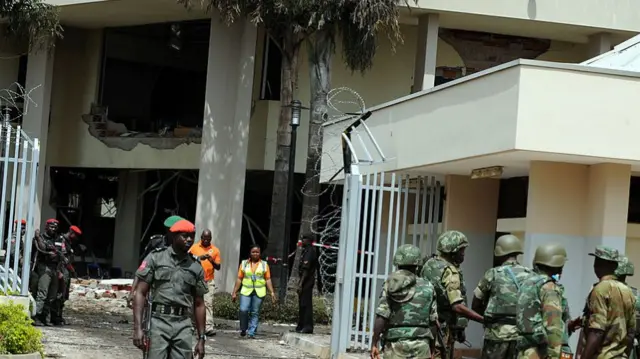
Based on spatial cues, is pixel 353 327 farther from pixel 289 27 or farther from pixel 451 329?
pixel 289 27

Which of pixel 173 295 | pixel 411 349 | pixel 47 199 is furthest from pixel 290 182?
pixel 411 349

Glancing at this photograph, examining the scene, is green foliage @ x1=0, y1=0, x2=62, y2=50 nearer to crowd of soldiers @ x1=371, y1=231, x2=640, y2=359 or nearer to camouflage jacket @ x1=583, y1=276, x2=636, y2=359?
crowd of soldiers @ x1=371, y1=231, x2=640, y2=359

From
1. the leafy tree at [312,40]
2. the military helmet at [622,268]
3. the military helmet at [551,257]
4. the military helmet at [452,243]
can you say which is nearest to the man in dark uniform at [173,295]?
the military helmet at [452,243]

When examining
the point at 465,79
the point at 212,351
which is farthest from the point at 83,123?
the point at 465,79

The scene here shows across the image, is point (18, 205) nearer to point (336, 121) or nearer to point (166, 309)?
point (336, 121)

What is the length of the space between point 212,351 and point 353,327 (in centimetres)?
178

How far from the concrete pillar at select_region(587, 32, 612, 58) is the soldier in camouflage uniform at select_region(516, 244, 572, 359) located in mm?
19697

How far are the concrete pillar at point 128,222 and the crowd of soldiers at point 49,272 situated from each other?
541 inches

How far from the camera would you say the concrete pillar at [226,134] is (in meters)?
26.6

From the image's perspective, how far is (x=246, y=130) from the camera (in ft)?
87.5

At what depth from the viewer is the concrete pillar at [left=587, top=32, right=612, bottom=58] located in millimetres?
27141

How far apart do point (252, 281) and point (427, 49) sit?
1089cm

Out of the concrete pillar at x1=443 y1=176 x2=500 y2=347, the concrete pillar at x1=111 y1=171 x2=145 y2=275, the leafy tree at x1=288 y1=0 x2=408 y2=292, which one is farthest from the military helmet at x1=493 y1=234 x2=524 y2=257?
the concrete pillar at x1=111 y1=171 x2=145 y2=275

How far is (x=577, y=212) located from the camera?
12.3m
